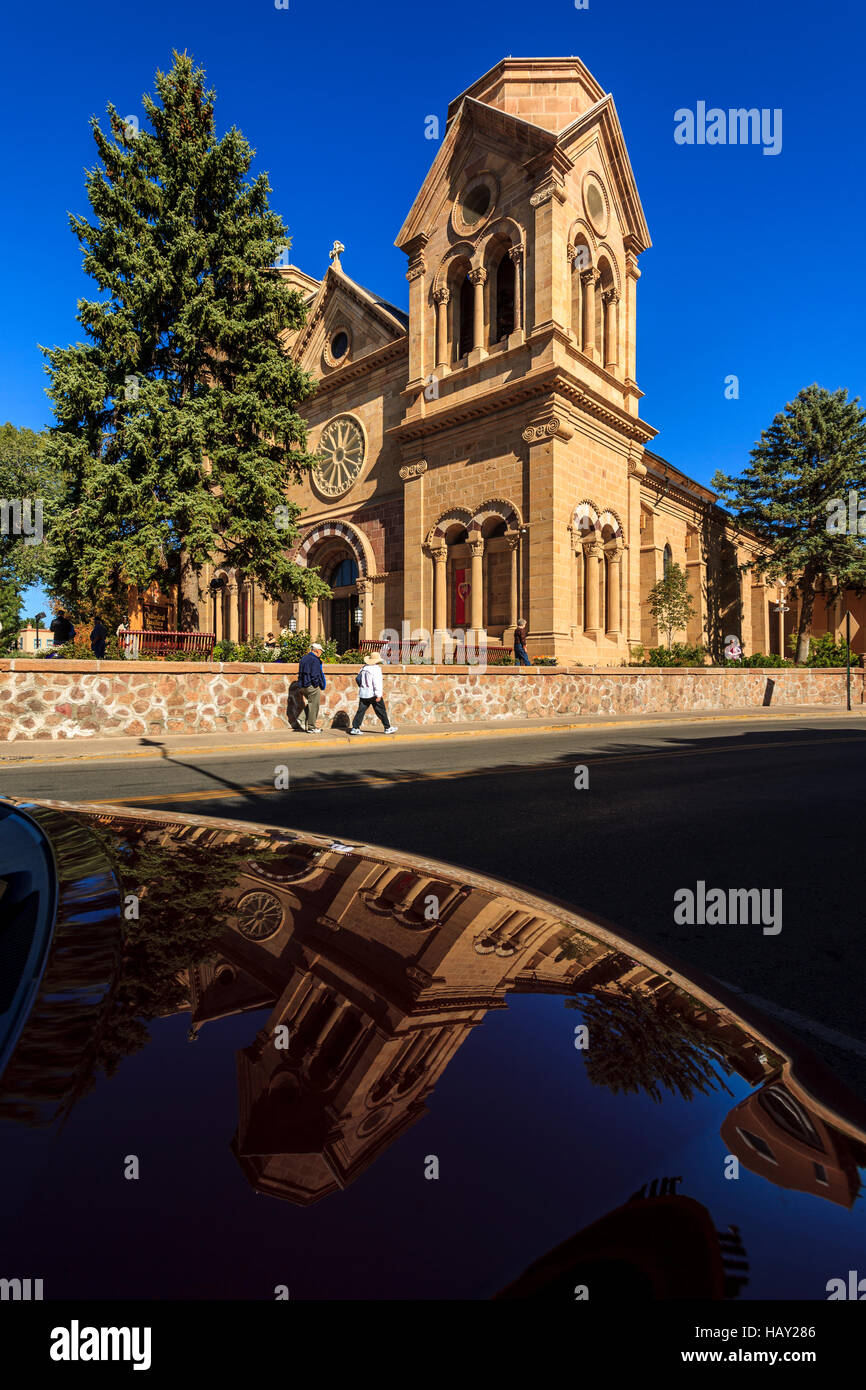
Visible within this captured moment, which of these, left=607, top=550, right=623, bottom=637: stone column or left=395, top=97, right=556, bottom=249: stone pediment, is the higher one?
left=395, top=97, right=556, bottom=249: stone pediment

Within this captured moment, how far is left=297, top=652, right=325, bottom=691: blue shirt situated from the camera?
1300cm

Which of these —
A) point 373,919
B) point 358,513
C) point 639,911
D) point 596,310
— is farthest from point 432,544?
point 373,919

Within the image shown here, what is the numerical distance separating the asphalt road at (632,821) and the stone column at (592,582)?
41.0 ft

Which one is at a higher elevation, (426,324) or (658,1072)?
(426,324)

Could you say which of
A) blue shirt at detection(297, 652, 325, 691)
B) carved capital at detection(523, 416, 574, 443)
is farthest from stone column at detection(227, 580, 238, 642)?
blue shirt at detection(297, 652, 325, 691)

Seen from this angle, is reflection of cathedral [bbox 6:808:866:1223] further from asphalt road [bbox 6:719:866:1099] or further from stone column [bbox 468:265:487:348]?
stone column [bbox 468:265:487:348]

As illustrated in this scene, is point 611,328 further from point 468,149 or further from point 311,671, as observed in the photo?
point 311,671

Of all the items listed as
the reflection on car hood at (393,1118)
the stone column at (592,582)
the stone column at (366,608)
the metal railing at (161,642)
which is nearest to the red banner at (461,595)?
the stone column at (592,582)

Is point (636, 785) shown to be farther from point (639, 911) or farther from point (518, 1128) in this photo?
point (518, 1128)

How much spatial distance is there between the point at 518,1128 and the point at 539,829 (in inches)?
186

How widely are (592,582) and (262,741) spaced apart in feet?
50.3

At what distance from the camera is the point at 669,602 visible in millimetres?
27406

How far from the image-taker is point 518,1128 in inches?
34.0

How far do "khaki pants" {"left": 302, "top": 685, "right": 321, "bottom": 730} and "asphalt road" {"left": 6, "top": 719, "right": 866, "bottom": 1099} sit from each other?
2.42m
